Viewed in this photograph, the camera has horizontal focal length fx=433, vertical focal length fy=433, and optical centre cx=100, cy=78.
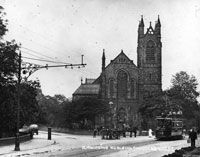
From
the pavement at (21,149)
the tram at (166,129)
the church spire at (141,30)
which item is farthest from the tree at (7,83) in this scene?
the church spire at (141,30)

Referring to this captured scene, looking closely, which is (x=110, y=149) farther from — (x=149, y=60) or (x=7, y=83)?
(x=149, y=60)

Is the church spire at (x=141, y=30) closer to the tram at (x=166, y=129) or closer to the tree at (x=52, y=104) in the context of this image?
the tree at (x=52, y=104)

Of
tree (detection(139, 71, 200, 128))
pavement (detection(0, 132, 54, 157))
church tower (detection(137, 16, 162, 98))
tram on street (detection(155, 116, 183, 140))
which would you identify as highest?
church tower (detection(137, 16, 162, 98))

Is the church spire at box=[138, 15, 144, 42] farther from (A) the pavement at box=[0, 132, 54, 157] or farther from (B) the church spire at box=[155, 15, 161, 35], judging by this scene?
(A) the pavement at box=[0, 132, 54, 157]

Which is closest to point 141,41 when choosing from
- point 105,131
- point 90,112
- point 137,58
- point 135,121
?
point 137,58

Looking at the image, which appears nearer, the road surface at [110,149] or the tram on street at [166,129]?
the road surface at [110,149]

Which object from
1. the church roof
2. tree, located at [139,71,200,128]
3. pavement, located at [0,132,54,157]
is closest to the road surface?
pavement, located at [0,132,54,157]

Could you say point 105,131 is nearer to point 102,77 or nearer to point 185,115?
point 185,115

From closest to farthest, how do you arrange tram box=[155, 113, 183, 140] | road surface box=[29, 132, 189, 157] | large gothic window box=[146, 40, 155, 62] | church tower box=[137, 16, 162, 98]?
1. road surface box=[29, 132, 189, 157]
2. tram box=[155, 113, 183, 140]
3. church tower box=[137, 16, 162, 98]
4. large gothic window box=[146, 40, 155, 62]
